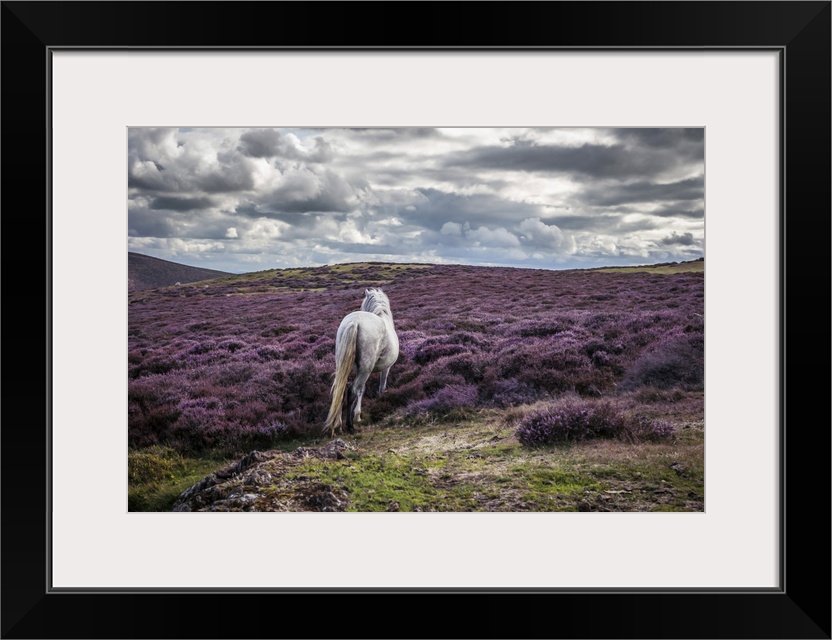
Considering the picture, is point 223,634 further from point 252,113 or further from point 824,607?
point 824,607

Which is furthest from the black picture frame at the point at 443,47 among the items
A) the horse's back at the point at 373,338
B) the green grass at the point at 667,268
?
the horse's back at the point at 373,338

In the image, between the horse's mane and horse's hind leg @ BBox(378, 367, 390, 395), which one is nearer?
the horse's mane

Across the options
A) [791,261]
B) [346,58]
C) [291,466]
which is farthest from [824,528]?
[346,58]

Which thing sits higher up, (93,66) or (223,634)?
(93,66)

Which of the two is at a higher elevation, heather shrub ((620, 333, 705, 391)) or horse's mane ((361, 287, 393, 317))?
horse's mane ((361, 287, 393, 317))

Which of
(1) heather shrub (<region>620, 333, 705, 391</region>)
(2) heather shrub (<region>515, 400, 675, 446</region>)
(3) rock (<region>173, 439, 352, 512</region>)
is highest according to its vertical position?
(1) heather shrub (<region>620, 333, 705, 391</region>)

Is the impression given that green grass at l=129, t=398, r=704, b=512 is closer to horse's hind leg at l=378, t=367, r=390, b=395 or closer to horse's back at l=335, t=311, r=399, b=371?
horse's hind leg at l=378, t=367, r=390, b=395

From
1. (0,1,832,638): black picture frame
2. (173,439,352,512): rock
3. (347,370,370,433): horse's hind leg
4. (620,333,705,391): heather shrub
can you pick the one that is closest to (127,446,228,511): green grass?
(173,439,352,512): rock

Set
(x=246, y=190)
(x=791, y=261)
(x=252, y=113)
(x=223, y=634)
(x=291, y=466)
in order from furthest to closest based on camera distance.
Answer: (x=246, y=190) → (x=291, y=466) → (x=252, y=113) → (x=791, y=261) → (x=223, y=634)

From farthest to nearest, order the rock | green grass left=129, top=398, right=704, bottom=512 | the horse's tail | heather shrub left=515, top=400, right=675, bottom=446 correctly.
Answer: the horse's tail, heather shrub left=515, top=400, right=675, bottom=446, green grass left=129, top=398, right=704, bottom=512, the rock
